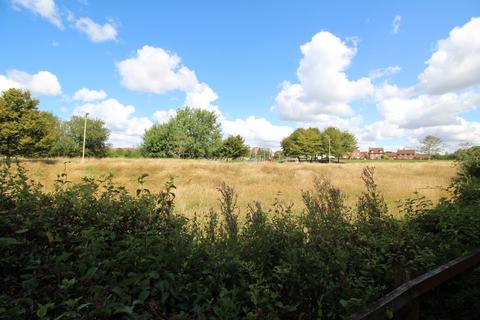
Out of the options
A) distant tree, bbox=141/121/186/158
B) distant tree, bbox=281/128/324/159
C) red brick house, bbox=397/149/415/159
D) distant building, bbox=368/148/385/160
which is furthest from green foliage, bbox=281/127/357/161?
distant building, bbox=368/148/385/160

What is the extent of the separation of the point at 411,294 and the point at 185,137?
65092 millimetres

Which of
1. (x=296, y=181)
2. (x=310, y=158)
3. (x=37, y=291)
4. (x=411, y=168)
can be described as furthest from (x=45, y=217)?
(x=310, y=158)

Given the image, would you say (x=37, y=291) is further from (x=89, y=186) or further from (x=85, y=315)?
(x=89, y=186)

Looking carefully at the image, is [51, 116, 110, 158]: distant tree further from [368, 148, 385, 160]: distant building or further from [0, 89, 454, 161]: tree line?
[368, 148, 385, 160]: distant building

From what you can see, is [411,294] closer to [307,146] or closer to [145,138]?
[145,138]

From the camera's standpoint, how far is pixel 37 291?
1.82 meters

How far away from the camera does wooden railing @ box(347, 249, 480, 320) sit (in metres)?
1.84

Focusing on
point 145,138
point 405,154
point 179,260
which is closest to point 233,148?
point 145,138

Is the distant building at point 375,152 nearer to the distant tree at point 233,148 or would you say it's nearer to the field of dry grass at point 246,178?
the distant tree at point 233,148

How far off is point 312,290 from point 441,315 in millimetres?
1964

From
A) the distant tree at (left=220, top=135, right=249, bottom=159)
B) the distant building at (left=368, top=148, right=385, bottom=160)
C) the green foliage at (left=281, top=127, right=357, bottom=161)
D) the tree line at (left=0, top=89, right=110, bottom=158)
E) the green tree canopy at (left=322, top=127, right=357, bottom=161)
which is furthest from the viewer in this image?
the distant building at (left=368, top=148, right=385, bottom=160)

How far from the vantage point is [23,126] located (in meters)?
35.7

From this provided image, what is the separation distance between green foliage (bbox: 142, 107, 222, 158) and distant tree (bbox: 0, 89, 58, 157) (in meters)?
26.7

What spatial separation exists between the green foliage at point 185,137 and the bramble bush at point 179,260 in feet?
206
